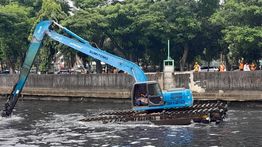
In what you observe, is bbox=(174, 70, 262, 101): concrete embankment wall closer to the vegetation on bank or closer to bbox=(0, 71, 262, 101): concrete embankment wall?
bbox=(0, 71, 262, 101): concrete embankment wall

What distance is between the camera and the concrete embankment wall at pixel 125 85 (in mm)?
43250

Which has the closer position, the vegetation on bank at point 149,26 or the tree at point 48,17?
the vegetation on bank at point 149,26

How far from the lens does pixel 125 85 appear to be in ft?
165

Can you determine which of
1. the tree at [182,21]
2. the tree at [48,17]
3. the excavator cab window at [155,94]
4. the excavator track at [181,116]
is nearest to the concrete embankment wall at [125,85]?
the tree at [48,17]

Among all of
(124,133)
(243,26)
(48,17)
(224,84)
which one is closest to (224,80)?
(224,84)

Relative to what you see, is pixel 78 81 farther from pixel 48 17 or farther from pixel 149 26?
pixel 149 26

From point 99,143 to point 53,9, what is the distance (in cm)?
3885

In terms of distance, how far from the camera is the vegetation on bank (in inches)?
2185

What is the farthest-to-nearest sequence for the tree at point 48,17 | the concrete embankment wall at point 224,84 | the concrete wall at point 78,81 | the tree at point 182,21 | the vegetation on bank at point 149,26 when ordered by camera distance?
the tree at point 48,17 < the tree at point 182,21 < the vegetation on bank at point 149,26 < the concrete wall at point 78,81 < the concrete embankment wall at point 224,84

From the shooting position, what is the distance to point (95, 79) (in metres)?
52.2

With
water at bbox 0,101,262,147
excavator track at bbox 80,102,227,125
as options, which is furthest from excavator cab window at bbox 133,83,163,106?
water at bbox 0,101,262,147

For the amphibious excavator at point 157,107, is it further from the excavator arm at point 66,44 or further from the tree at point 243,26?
the tree at point 243,26

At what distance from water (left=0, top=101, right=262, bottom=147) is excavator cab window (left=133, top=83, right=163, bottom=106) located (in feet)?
4.93

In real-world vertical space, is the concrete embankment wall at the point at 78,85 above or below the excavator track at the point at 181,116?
above
